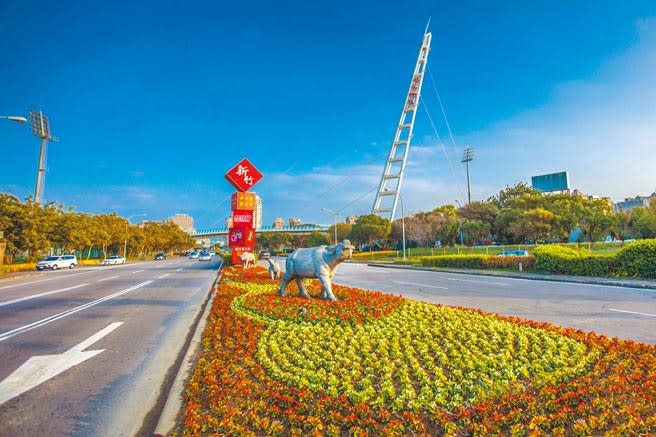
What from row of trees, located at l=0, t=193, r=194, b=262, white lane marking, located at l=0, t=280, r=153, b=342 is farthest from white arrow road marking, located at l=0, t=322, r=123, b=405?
row of trees, located at l=0, t=193, r=194, b=262

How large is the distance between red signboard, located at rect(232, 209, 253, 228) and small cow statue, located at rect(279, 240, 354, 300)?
1817 centimetres

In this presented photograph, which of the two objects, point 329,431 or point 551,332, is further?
point 551,332

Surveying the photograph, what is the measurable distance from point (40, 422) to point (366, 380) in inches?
132

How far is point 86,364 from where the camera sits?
5379mm

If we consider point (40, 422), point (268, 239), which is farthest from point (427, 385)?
point (268, 239)

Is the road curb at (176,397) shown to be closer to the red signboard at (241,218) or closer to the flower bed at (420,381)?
the flower bed at (420,381)

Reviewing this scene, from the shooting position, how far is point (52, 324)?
26.3 feet

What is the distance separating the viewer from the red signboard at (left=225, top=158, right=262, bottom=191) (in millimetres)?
27222

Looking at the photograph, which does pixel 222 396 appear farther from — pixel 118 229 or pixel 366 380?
pixel 118 229

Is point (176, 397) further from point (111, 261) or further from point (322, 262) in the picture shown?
point (111, 261)

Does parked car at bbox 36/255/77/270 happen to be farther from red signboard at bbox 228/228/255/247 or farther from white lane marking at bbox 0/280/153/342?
white lane marking at bbox 0/280/153/342

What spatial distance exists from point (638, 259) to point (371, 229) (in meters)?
47.1

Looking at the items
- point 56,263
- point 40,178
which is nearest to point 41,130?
point 40,178

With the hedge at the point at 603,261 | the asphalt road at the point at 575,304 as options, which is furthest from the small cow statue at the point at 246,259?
the hedge at the point at 603,261
